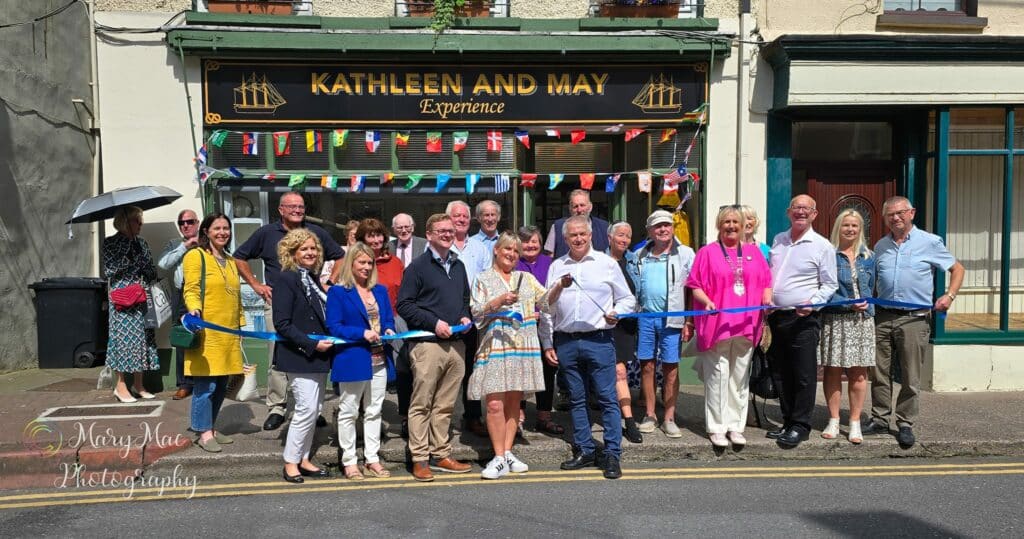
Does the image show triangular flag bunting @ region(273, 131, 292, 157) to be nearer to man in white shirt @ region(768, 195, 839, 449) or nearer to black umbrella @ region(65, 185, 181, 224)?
black umbrella @ region(65, 185, 181, 224)

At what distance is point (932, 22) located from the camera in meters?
9.06

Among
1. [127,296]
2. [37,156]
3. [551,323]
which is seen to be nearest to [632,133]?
[551,323]

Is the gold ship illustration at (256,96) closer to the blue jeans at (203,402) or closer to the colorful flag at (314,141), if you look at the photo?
the colorful flag at (314,141)

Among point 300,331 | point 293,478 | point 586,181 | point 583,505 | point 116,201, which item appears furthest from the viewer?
point 586,181

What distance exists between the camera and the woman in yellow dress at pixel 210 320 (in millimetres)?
6051

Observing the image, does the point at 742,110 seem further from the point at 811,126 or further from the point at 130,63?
the point at 130,63

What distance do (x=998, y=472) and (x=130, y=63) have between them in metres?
9.37

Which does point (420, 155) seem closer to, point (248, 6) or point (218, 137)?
point (218, 137)

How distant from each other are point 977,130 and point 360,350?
790 centimetres

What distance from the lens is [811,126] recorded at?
31.3 ft

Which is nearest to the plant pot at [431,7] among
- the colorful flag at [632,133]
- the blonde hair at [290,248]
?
the colorful flag at [632,133]

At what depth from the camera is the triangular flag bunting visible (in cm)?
901

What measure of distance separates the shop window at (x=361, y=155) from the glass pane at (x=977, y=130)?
6666 millimetres

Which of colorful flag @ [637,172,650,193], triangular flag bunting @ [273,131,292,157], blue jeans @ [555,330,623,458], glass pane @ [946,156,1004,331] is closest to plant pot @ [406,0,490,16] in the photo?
triangular flag bunting @ [273,131,292,157]
